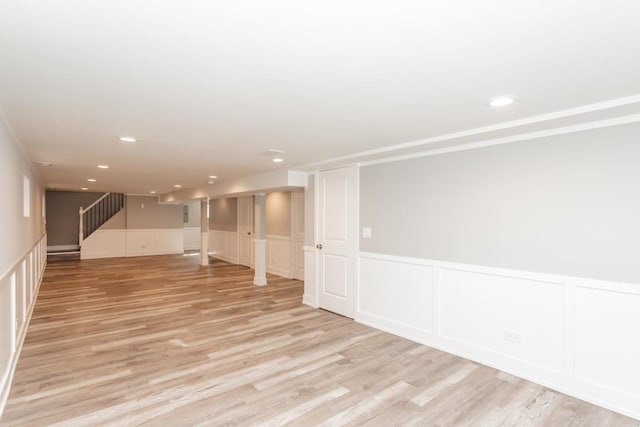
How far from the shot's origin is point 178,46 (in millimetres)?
1526

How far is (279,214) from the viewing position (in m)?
7.96

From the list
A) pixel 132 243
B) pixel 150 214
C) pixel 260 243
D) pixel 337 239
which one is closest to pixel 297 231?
pixel 260 243

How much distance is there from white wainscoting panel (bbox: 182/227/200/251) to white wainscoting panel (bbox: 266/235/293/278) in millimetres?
6176

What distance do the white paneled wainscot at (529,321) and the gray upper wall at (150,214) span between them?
9.89 meters

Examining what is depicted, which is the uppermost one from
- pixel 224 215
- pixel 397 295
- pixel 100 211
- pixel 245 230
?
pixel 100 211

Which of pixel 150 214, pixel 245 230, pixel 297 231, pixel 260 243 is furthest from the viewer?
pixel 150 214

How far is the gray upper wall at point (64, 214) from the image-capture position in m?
11.3

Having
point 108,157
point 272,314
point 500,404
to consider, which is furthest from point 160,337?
point 500,404

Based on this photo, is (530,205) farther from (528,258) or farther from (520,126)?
(520,126)

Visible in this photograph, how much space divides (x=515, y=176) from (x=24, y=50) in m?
3.49

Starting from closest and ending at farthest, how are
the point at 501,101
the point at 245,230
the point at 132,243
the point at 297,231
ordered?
the point at 501,101 → the point at 297,231 → the point at 245,230 → the point at 132,243

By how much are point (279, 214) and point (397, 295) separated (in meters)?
4.45

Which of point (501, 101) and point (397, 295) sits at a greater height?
point (501, 101)

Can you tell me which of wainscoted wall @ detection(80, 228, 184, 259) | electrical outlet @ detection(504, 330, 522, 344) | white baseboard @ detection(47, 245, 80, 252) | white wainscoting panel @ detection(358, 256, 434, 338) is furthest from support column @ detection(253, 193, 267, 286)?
white baseboard @ detection(47, 245, 80, 252)
